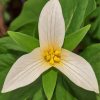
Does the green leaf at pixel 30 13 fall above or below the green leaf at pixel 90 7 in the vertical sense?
below

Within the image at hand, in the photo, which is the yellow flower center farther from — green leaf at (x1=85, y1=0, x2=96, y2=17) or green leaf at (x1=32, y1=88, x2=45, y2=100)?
green leaf at (x1=85, y1=0, x2=96, y2=17)

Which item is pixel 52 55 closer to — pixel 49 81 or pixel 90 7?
pixel 49 81

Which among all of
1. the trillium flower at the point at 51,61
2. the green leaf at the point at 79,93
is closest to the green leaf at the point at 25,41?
the trillium flower at the point at 51,61

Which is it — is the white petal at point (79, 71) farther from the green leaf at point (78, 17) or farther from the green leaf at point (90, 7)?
the green leaf at point (90, 7)

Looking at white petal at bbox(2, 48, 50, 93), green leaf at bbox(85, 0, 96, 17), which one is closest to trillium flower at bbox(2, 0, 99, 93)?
white petal at bbox(2, 48, 50, 93)

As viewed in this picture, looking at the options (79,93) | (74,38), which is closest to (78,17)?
(74,38)

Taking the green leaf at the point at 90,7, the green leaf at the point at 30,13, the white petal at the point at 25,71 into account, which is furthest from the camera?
the green leaf at the point at 30,13

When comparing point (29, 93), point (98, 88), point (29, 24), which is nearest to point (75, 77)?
point (98, 88)
